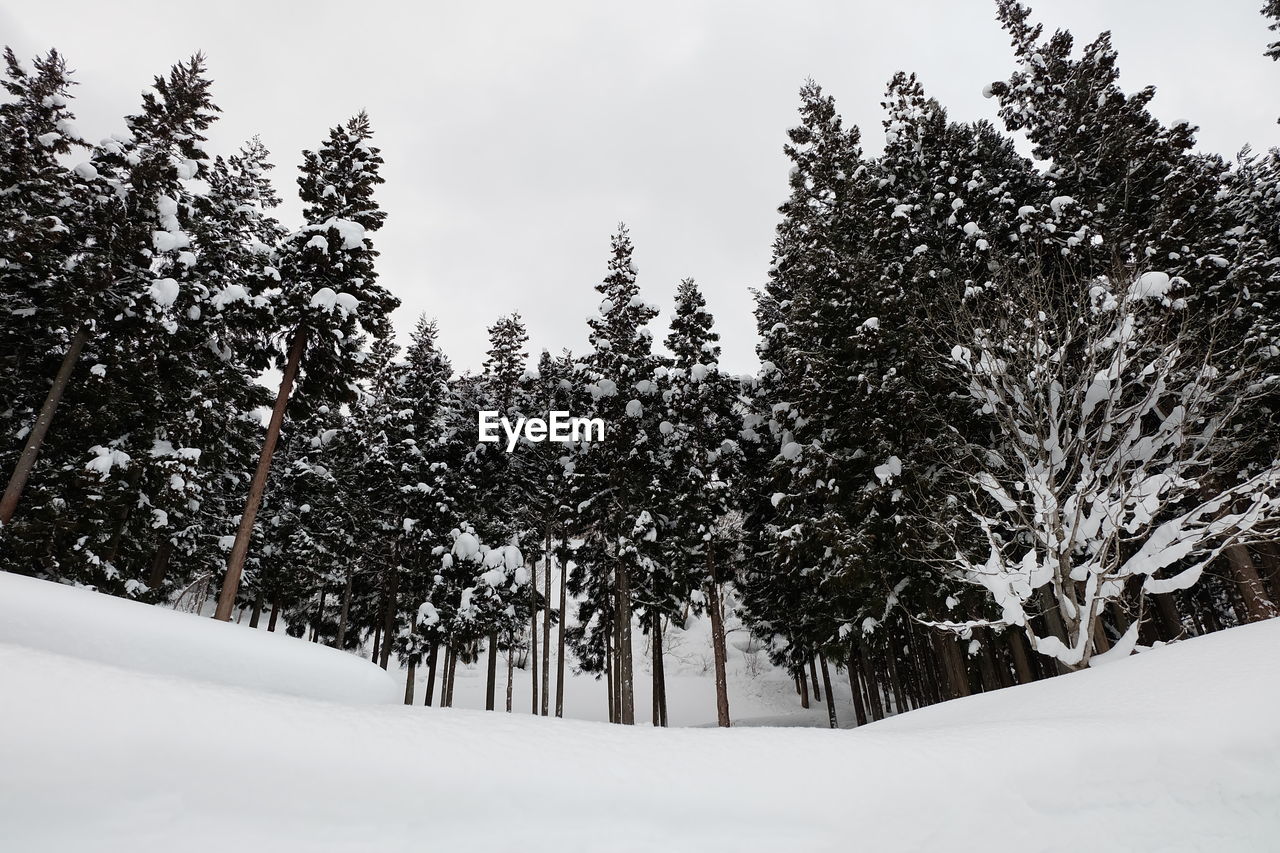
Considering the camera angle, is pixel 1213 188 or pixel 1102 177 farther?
pixel 1102 177

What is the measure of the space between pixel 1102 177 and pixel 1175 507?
10.8m

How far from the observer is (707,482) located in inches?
771

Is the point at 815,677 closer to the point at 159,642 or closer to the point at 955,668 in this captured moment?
the point at 955,668

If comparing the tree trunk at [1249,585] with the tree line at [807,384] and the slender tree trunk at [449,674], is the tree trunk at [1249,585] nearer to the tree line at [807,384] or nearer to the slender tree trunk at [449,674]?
the tree line at [807,384]

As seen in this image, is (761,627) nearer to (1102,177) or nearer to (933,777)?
(1102,177)

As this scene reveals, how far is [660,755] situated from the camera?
3068mm

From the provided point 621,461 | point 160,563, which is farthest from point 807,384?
point 160,563

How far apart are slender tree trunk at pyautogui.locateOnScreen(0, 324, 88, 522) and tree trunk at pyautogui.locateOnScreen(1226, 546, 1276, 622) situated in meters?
27.2

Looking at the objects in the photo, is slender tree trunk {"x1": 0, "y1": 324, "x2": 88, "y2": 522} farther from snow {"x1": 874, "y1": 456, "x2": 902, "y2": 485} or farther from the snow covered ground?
snow {"x1": 874, "y1": 456, "x2": 902, "y2": 485}

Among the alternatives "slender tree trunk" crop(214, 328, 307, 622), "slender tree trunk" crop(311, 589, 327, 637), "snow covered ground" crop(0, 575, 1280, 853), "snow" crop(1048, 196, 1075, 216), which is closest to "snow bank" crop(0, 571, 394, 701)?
"snow covered ground" crop(0, 575, 1280, 853)

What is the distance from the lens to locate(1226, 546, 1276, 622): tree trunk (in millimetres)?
12625

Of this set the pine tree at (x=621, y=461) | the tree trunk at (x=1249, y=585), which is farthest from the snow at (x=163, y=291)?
the tree trunk at (x=1249, y=585)

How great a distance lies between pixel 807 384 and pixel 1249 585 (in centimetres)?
1094

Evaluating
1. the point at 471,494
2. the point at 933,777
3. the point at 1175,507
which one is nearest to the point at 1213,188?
the point at 1175,507
